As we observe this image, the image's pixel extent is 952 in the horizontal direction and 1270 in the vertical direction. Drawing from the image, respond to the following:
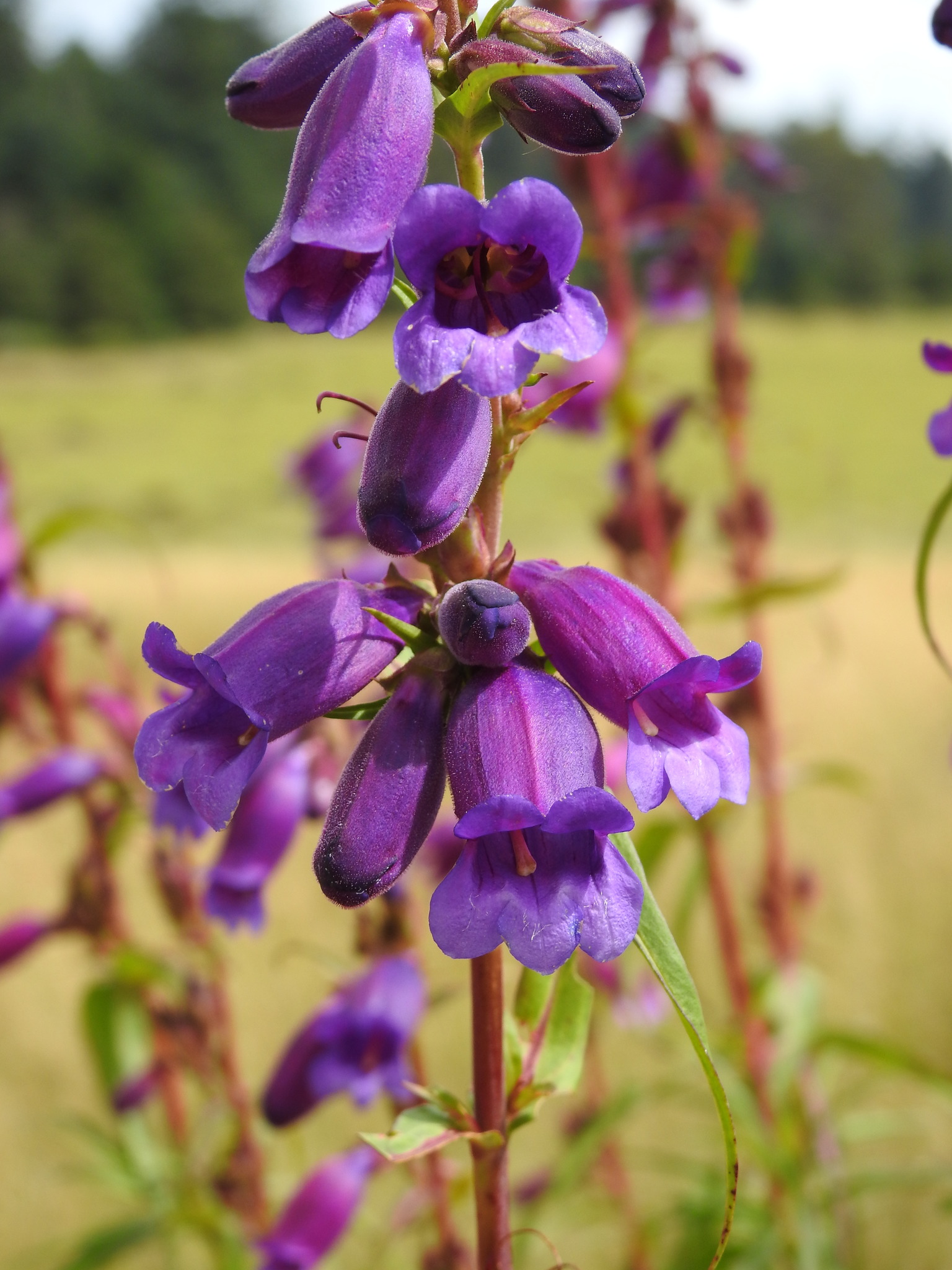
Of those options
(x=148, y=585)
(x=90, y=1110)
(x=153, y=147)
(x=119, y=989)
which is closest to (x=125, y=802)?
(x=119, y=989)

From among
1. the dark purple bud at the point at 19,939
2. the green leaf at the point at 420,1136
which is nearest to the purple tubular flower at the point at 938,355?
the green leaf at the point at 420,1136

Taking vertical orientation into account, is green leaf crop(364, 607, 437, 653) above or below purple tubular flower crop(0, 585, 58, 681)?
below

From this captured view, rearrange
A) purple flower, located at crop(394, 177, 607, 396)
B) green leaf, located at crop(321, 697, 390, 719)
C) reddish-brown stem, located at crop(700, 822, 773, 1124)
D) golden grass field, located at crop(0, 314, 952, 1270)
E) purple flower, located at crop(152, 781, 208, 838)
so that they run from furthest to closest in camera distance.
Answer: golden grass field, located at crop(0, 314, 952, 1270)
reddish-brown stem, located at crop(700, 822, 773, 1124)
purple flower, located at crop(152, 781, 208, 838)
green leaf, located at crop(321, 697, 390, 719)
purple flower, located at crop(394, 177, 607, 396)

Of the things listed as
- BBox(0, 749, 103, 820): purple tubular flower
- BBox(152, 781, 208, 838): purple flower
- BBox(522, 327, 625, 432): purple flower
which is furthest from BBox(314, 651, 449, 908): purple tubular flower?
BBox(522, 327, 625, 432): purple flower

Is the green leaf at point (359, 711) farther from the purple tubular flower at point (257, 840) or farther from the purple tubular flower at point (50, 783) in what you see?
the purple tubular flower at point (50, 783)

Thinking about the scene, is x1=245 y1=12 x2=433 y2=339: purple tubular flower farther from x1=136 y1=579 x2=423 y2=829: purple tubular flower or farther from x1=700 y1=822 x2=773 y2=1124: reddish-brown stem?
x1=700 y1=822 x2=773 y2=1124: reddish-brown stem

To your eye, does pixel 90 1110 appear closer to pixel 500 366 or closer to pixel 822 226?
pixel 500 366

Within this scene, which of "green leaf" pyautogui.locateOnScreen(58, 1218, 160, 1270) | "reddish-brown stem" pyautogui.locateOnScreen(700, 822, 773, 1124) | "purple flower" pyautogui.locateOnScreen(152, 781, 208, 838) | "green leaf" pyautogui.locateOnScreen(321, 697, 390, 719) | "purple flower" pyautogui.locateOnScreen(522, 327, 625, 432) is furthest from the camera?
"purple flower" pyautogui.locateOnScreen(522, 327, 625, 432)

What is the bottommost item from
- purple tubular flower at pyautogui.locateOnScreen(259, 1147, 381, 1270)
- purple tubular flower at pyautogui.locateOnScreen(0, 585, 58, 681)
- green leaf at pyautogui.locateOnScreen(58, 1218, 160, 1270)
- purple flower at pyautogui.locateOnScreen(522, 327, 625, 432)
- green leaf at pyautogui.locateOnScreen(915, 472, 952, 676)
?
green leaf at pyautogui.locateOnScreen(58, 1218, 160, 1270)
